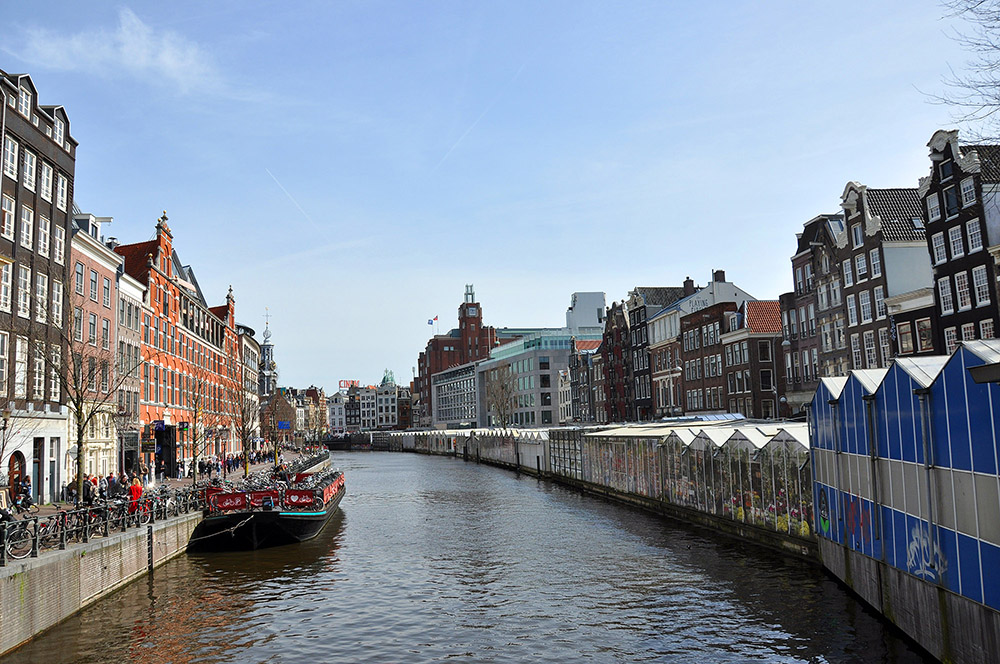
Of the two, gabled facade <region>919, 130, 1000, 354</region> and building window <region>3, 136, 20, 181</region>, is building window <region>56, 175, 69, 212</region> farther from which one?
gabled facade <region>919, 130, 1000, 354</region>

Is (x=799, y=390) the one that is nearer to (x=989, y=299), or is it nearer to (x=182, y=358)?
(x=989, y=299)

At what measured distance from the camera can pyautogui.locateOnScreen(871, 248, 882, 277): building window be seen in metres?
57.3

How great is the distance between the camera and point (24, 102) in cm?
3781

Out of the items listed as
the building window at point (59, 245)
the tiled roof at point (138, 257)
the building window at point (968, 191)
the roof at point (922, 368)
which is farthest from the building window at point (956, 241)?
the tiled roof at point (138, 257)

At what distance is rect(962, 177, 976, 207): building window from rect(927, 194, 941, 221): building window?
80.1 inches

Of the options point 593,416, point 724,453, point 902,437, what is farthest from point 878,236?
point 593,416

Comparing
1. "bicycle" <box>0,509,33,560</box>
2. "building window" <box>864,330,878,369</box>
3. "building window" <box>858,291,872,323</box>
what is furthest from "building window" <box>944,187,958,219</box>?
"bicycle" <box>0,509,33,560</box>

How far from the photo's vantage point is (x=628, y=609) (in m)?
22.8

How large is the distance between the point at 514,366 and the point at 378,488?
96.8 meters

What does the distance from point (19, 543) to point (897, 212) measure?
58309mm

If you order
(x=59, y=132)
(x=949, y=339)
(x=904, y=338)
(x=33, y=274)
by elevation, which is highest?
(x=59, y=132)

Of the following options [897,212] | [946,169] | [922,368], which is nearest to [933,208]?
[946,169]

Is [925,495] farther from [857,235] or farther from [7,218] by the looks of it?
[857,235]

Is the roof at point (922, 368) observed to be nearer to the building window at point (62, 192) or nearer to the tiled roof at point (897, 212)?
the building window at point (62, 192)
